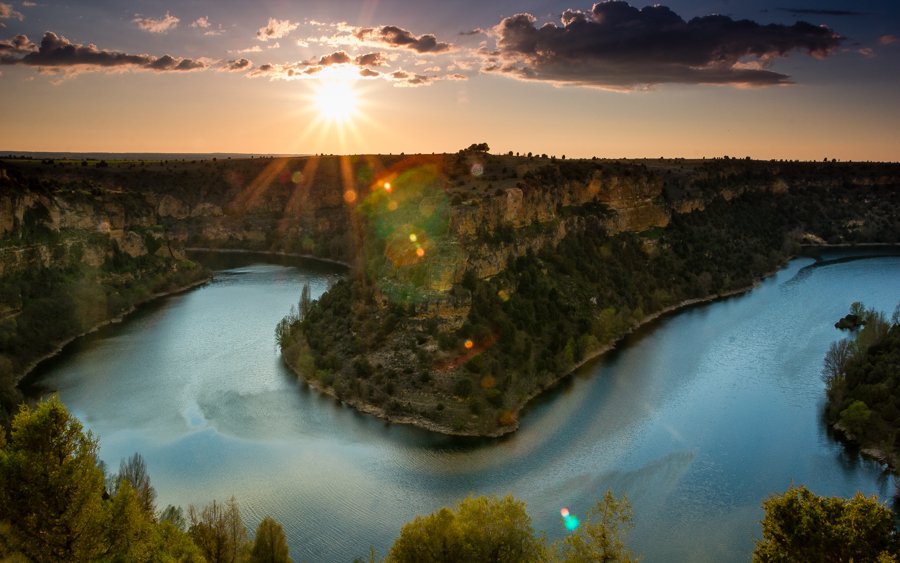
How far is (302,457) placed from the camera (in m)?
23.0

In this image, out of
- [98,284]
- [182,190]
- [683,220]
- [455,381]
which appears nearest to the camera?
[455,381]

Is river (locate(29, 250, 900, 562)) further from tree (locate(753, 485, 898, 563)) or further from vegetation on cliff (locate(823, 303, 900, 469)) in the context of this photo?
tree (locate(753, 485, 898, 563))

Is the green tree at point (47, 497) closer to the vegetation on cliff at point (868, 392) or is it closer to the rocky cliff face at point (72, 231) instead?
the vegetation on cliff at point (868, 392)

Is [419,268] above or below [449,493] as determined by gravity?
above

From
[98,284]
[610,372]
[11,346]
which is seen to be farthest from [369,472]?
[98,284]

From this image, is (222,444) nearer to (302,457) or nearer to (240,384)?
(302,457)

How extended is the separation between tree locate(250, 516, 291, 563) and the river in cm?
353

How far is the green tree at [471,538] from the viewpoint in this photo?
11.5 m

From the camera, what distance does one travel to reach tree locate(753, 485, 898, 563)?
938cm

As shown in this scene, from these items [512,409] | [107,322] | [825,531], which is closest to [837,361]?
[512,409]

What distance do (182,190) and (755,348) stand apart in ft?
211

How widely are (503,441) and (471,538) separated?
1238 centimetres

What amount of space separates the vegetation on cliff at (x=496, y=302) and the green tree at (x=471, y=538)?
11772mm

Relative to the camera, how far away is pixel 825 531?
9609 mm
